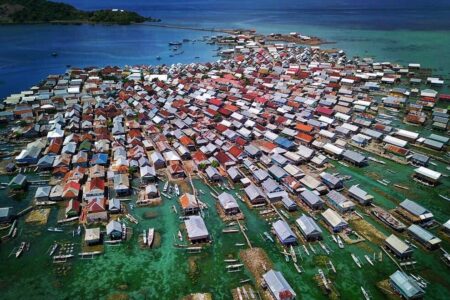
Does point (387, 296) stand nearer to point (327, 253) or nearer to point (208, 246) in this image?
point (327, 253)

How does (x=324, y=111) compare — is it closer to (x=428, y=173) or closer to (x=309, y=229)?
(x=428, y=173)


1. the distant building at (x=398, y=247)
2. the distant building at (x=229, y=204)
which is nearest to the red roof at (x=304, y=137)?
the distant building at (x=229, y=204)

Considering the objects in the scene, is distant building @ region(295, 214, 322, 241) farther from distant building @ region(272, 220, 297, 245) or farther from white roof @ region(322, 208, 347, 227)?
white roof @ region(322, 208, 347, 227)

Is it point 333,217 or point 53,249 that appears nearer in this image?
point 53,249

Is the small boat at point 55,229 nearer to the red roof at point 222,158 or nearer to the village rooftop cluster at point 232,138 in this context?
the village rooftop cluster at point 232,138

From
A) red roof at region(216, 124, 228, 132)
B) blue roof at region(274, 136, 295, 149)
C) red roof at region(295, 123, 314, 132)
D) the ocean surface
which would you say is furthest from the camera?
the ocean surface

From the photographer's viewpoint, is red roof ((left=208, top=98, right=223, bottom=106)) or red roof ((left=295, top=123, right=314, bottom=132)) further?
red roof ((left=208, top=98, right=223, bottom=106))

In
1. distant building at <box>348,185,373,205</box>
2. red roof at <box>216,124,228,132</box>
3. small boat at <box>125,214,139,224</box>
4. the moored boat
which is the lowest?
small boat at <box>125,214,139,224</box>

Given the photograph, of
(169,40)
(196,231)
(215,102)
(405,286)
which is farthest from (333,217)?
(169,40)

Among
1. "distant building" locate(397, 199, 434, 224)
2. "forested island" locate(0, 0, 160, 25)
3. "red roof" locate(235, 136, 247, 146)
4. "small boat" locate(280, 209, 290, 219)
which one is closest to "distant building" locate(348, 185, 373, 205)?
"distant building" locate(397, 199, 434, 224)
